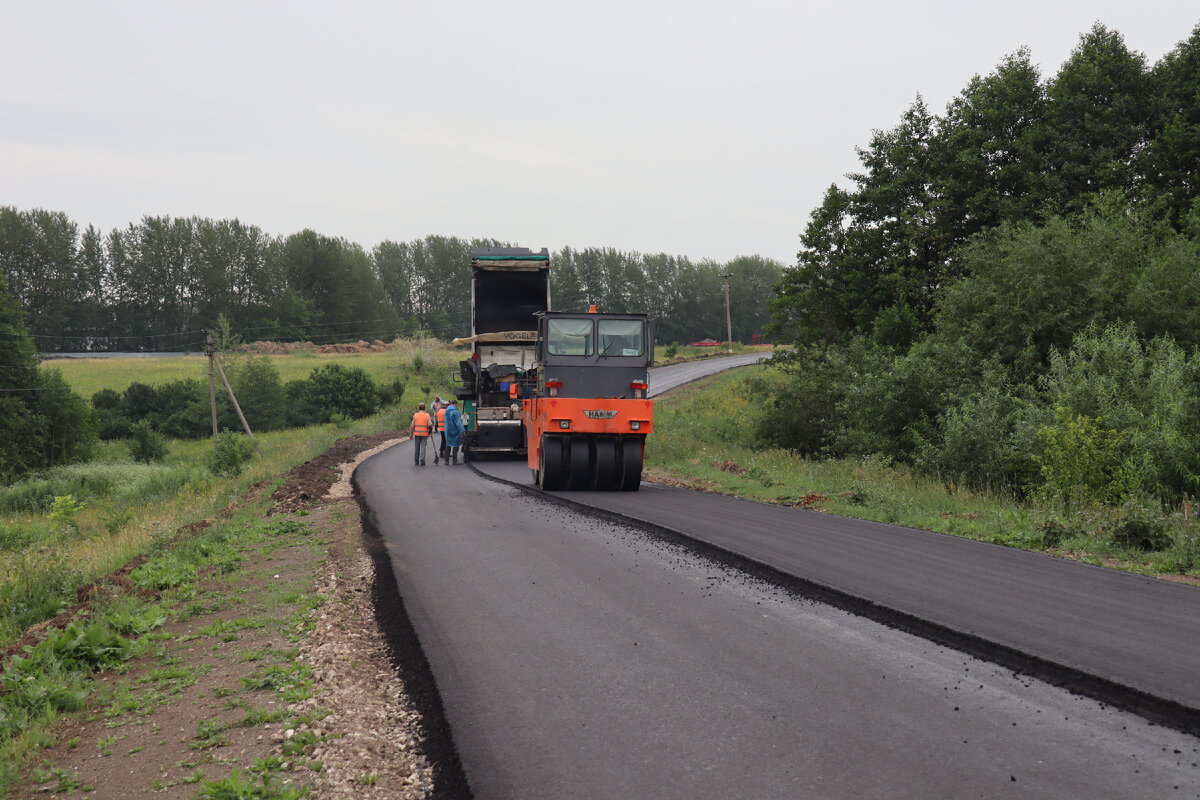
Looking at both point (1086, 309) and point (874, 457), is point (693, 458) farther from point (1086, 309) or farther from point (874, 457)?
point (1086, 309)

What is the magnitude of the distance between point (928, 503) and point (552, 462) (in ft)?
23.1

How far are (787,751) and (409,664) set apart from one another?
2.97 metres

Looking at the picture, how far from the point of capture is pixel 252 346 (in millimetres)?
90750

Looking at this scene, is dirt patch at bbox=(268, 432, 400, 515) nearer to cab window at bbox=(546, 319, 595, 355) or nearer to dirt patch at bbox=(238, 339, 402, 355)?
cab window at bbox=(546, 319, 595, 355)

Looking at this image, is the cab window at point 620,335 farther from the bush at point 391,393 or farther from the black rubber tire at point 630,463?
the bush at point 391,393

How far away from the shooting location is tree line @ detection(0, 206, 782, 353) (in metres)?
95.6

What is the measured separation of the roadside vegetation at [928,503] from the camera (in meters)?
10.2

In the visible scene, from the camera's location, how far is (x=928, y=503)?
1441 cm

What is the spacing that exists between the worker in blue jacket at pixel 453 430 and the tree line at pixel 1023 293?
9.96 metres

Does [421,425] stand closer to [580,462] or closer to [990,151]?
[580,462]

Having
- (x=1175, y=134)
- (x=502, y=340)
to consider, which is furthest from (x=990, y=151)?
(x=502, y=340)

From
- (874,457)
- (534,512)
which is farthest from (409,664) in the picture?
(874,457)

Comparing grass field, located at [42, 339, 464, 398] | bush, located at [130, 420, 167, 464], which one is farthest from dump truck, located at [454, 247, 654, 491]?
grass field, located at [42, 339, 464, 398]

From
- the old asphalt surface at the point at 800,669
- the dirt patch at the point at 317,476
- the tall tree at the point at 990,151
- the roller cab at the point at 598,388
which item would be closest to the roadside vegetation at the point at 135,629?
the dirt patch at the point at 317,476
